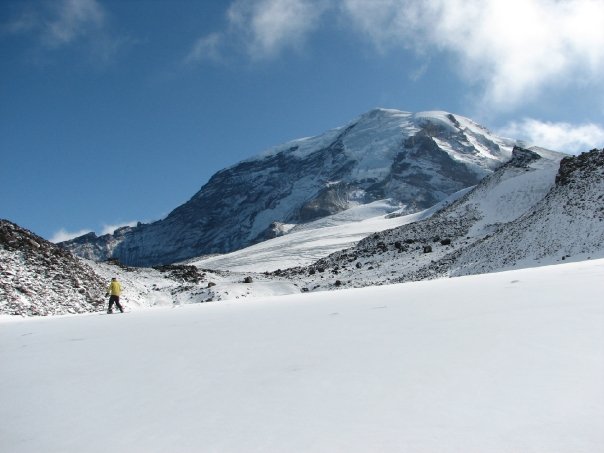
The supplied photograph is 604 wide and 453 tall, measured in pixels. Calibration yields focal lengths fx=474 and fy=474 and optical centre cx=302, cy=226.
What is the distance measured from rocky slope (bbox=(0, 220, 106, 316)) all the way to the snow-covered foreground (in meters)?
16.9

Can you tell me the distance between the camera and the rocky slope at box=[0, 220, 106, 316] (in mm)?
23109

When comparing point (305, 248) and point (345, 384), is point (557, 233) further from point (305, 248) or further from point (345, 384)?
point (305, 248)

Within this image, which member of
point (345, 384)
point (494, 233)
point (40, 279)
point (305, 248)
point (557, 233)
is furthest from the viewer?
point (305, 248)

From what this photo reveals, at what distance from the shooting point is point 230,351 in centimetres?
662

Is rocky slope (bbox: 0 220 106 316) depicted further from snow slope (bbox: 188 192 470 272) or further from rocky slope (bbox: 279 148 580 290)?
snow slope (bbox: 188 192 470 272)

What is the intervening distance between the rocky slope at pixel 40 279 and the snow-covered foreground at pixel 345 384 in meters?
16.9

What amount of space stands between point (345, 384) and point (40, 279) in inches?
1038

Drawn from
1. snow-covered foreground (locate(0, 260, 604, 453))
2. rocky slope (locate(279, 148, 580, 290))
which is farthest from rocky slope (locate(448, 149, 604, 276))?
snow-covered foreground (locate(0, 260, 604, 453))

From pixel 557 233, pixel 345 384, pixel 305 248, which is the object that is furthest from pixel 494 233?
pixel 305 248

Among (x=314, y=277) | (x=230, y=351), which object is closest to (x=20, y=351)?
(x=230, y=351)

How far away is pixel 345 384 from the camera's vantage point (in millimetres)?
4672

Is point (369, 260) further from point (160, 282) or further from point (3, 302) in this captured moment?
point (3, 302)

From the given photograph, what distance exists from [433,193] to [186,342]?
627 feet

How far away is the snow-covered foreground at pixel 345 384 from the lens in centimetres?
361
